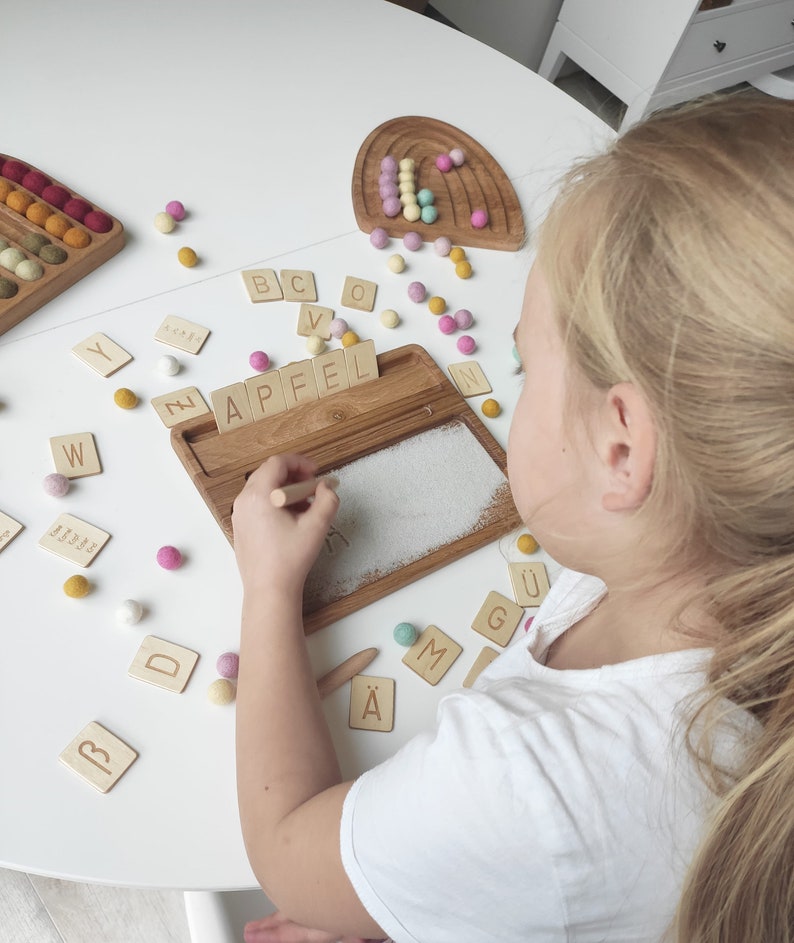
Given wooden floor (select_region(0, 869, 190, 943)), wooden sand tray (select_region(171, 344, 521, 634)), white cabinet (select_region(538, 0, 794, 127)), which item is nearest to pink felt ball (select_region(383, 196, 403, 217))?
wooden sand tray (select_region(171, 344, 521, 634))

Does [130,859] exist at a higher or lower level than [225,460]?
lower

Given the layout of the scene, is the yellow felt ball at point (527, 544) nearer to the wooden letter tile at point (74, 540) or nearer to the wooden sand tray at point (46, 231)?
the wooden letter tile at point (74, 540)

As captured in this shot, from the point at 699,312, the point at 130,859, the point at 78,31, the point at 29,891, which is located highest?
the point at 699,312

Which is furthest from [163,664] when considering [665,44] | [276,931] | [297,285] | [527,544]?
[665,44]

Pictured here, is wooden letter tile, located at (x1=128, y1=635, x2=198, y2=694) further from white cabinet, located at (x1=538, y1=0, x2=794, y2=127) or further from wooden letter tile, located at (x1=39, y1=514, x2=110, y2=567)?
white cabinet, located at (x1=538, y1=0, x2=794, y2=127)

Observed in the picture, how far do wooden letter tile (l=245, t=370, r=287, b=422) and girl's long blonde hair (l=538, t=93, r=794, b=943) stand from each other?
0.37 m

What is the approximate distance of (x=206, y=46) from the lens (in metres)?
1.16

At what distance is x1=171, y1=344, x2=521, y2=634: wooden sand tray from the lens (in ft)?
2.41

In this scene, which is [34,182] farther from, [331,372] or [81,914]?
[81,914]

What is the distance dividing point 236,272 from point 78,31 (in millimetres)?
533

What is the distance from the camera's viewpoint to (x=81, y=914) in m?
1.10

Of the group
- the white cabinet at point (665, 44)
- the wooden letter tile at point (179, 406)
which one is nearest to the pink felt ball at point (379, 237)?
the wooden letter tile at point (179, 406)

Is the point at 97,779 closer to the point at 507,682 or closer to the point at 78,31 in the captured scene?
the point at 507,682

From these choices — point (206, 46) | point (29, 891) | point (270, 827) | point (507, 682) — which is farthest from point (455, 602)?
point (206, 46)
